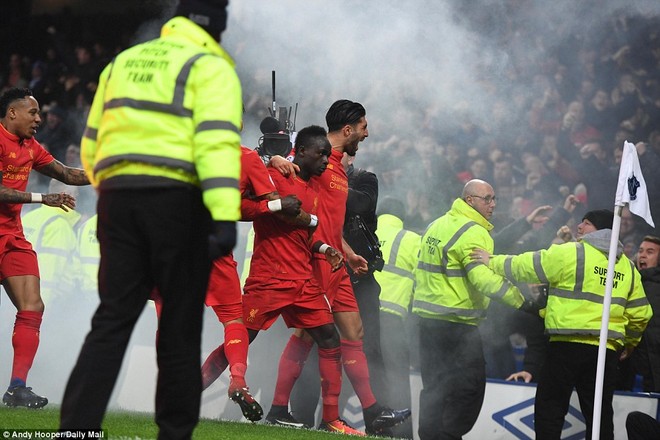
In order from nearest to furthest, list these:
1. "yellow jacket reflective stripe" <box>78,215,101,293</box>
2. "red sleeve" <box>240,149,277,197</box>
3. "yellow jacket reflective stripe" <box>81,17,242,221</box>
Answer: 1. "yellow jacket reflective stripe" <box>81,17,242,221</box>
2. "red sleeve" <box>240,149,277,197</box>
3. "yellow jacket reflective stripe" <box>78,215,101,293</box>

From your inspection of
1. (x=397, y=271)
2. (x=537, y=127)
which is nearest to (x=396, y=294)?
(x=397, y=271)

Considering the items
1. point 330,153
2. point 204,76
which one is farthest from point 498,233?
point 204,76

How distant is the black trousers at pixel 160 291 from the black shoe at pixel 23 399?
315 cm

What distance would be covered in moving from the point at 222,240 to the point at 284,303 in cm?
316

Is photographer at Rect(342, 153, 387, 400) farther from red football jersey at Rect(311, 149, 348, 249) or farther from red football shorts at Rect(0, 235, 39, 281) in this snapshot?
red football shorts at Rect(0, 235, 39, 281)

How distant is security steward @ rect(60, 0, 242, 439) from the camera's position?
3932mm

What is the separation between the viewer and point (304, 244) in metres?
7.01

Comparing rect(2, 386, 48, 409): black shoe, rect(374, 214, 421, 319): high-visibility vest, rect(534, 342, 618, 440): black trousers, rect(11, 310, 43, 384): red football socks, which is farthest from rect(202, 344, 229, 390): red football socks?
rect(534, 342, 618, 440): black trousers

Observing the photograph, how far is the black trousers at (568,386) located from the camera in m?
7.27

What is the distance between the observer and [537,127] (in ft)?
36.3

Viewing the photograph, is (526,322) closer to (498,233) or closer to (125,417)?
(498,233)

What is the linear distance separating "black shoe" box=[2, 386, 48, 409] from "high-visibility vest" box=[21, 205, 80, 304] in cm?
269

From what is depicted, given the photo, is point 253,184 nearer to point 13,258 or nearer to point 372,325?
point 13,258

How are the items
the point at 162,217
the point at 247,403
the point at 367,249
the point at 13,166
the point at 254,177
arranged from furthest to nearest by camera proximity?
A: the point at 367,249, the point at 13,166, the point at 254,177, the point at 247,403, the point at 162,217
